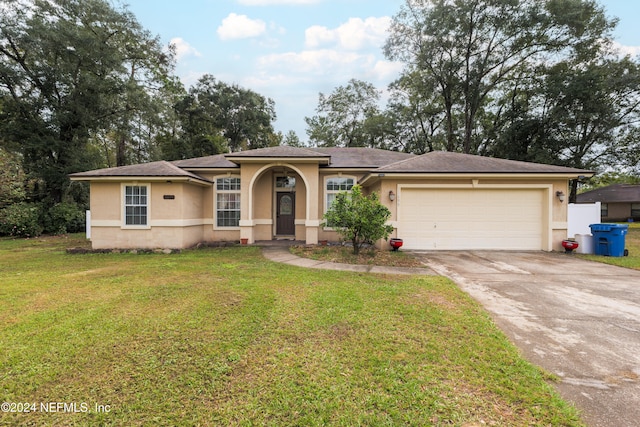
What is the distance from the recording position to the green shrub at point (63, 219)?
1419cm

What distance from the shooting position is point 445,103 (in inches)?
858

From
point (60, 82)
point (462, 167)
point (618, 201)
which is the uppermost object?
point (60, 82)

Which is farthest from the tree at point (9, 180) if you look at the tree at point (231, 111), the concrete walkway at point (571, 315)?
the tree at point (231, 111)

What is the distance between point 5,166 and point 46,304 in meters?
12.6

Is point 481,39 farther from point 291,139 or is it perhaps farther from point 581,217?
point 291,139

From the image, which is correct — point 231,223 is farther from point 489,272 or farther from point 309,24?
point 309,24

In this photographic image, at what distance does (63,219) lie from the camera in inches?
568

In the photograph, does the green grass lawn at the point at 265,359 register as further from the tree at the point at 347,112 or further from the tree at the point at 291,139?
the tree at the point at 291,139

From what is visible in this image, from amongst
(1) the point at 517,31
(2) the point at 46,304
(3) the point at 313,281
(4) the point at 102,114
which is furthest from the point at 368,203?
(1) the point at 517,31

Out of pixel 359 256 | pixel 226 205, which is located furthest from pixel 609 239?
pixel 226 205

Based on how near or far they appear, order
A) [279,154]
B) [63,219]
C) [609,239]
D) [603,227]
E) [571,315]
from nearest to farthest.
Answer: [571,315], [609,239], [603,227], [279,154], [63,219]

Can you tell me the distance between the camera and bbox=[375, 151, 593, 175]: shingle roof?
8859 mm

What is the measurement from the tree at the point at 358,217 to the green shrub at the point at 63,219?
15.7 meters

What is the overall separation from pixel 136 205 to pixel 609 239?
1569cm
